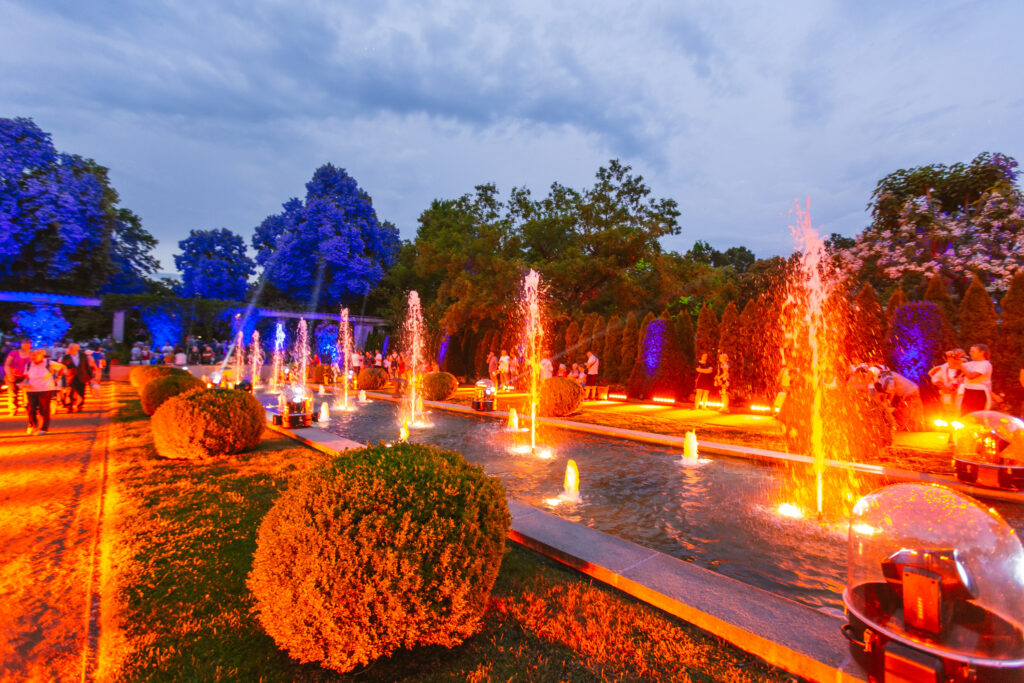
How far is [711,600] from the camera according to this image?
3.57 metres

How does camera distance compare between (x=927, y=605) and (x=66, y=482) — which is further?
(x=66, y=482)

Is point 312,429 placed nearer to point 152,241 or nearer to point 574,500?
point 574,500

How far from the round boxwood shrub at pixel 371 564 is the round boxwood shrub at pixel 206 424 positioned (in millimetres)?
6331

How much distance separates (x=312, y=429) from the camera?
11.5 metres

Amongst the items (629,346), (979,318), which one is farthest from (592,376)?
(979,318)

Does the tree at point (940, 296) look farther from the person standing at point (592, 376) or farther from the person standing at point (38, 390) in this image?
the person standing at point (38, 390)

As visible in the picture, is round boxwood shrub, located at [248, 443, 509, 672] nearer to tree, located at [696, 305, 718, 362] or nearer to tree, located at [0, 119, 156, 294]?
tree, located at [696, 305, 718, 362]

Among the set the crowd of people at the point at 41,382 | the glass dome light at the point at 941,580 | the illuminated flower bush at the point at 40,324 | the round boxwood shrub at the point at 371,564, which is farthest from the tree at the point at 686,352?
the illuminated flower bush at the point at 40,324

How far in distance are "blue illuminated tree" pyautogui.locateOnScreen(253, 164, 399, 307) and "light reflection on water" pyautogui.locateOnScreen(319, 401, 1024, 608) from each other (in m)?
39.9

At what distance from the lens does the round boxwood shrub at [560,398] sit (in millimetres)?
14289

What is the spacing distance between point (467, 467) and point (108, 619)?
2.84 metres

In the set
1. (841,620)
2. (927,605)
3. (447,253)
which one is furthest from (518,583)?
(447,253)

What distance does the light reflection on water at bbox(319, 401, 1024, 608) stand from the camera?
448cm

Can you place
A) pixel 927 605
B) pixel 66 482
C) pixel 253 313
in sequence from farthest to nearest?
pixel 253 313 < pixel 66 482 < pixel 927 605
